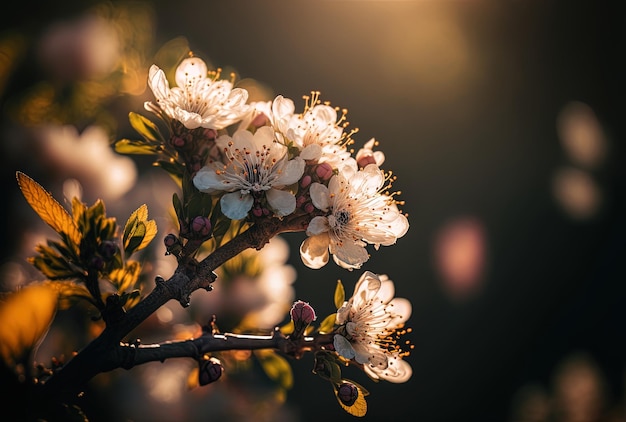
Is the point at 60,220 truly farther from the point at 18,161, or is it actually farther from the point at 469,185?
the point at 469,185

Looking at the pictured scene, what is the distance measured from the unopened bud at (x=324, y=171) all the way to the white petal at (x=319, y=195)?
0.02m

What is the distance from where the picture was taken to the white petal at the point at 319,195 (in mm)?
711

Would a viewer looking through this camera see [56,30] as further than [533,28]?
No

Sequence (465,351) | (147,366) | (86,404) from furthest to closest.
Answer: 1. (465,351)
2. (147,366)
3. (86,404)

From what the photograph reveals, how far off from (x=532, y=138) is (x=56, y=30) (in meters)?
3.02

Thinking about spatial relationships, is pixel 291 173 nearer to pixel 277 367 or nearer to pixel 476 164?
pixel 277 367

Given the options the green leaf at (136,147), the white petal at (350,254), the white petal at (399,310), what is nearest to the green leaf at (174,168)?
the green leaf at (136,147)

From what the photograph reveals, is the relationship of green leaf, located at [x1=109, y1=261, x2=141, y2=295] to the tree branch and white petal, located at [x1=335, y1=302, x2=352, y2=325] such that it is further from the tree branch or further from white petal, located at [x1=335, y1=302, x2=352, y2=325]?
white petal, located at [x1=335, y1=302, x2=352, y2=325]

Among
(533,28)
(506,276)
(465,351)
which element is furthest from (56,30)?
(533,28)

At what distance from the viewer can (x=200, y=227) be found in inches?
27.0

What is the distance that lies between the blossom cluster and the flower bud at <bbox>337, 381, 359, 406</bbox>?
0.50 feet

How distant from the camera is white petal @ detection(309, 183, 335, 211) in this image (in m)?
0.71

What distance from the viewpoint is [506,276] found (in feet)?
10.5

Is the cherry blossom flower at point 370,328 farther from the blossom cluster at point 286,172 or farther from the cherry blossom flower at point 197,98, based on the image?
the cherry blossom flower at point 197,98
